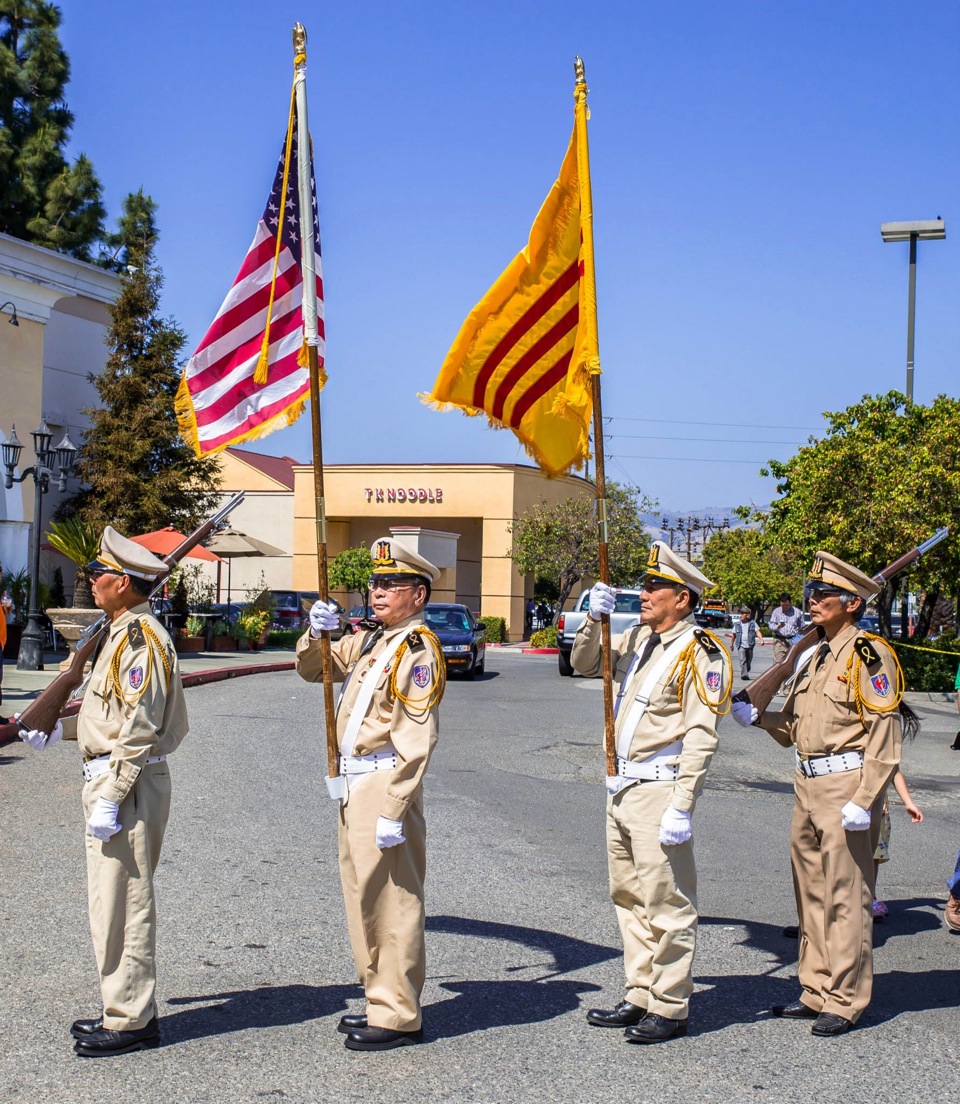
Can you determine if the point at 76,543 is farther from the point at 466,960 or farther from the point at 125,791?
the point at 125,791

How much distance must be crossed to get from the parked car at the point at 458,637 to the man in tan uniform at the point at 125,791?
61.3ft

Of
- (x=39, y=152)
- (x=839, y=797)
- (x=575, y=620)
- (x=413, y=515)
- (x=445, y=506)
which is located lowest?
(x=839, y=797)

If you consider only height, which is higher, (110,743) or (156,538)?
(156,538)

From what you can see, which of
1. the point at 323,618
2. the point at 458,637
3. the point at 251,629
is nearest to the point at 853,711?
the point at 323,618

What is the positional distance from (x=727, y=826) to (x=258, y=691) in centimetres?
1196

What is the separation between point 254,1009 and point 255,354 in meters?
3.13

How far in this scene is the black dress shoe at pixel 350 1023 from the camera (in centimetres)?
493

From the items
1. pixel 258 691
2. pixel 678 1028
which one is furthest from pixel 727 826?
pixel 258 691

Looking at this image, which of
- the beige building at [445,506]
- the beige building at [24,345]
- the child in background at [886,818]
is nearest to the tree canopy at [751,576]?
the beige building at [445,506]

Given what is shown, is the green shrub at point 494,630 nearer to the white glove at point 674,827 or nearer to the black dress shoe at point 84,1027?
the white glove at point 674,827

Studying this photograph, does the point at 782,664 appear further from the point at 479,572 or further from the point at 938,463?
the point at 479,572

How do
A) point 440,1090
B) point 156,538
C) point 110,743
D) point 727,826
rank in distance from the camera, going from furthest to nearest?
point 156,538
point 727,826
point 110,743
point 440,1090

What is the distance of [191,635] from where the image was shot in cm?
2986

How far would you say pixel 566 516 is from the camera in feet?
157
